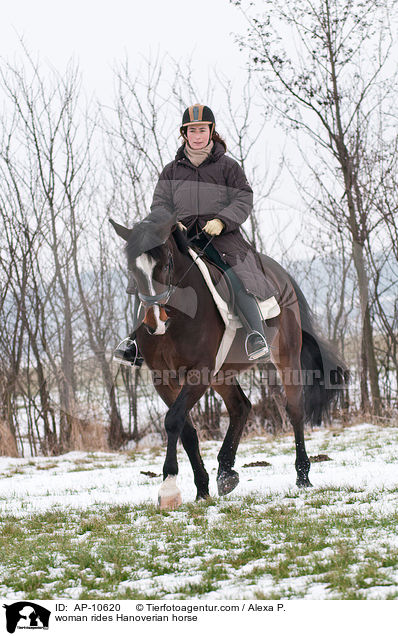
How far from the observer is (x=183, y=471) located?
7242 millimetres

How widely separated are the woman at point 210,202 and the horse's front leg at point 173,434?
0.70 m

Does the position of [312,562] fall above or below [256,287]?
below

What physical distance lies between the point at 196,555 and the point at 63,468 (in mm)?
5267

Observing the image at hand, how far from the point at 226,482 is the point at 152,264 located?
2.14 m

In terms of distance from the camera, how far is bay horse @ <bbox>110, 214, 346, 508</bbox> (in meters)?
4.33

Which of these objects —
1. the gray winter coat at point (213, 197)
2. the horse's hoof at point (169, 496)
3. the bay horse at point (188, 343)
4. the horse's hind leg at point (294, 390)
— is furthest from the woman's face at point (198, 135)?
the horse's hoof at point (169, 496)

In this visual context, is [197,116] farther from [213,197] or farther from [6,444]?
[6,444]

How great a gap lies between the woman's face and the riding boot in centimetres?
124

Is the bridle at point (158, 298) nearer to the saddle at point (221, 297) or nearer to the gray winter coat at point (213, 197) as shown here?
the saddle at point (221, 297)

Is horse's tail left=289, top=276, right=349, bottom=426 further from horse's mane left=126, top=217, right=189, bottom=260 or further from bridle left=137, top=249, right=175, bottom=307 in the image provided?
horse's mane left=126, top=217, right=189, bottom=260

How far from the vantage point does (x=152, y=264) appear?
429cm

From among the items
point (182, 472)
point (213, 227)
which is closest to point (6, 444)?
point (182, 472)

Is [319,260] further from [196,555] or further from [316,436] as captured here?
[196,555]
